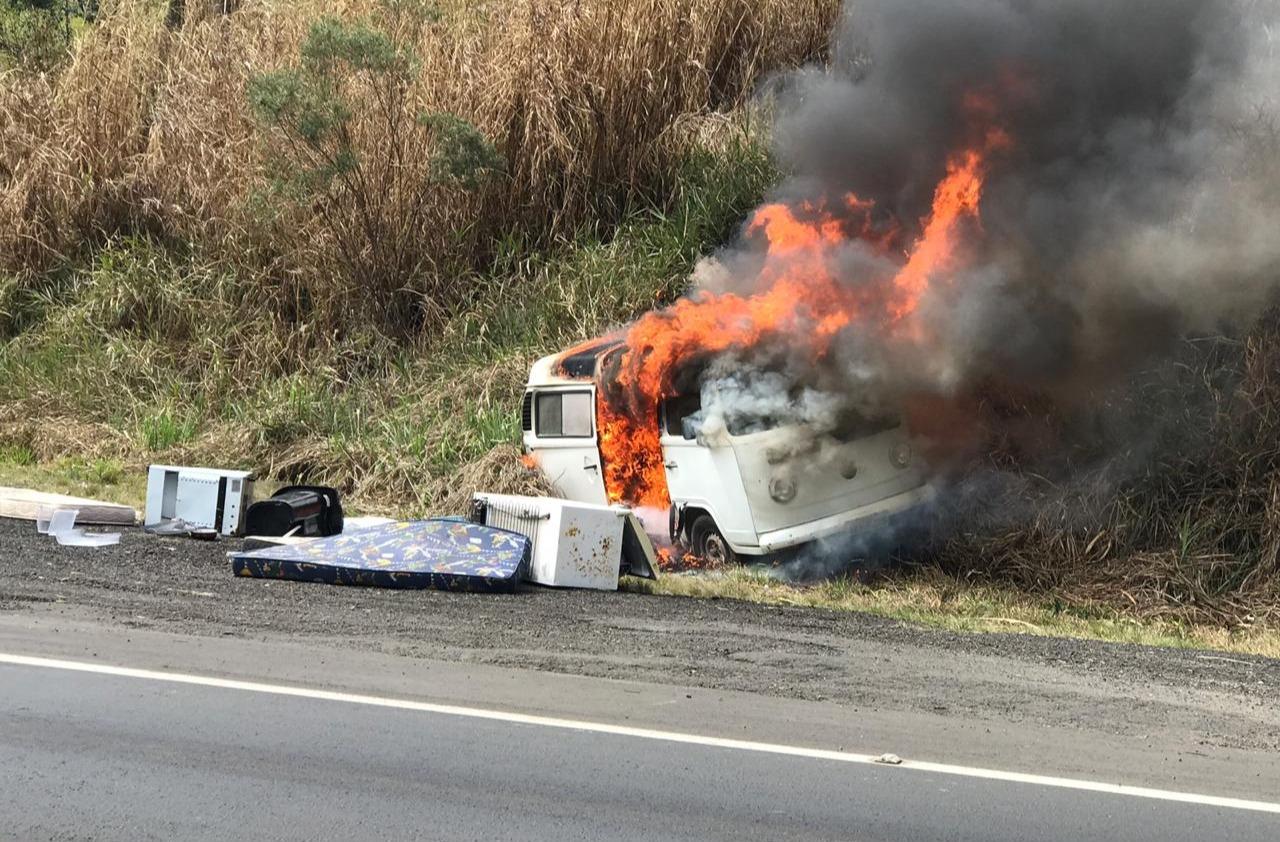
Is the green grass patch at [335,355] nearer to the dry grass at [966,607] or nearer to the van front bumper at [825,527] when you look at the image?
the van front bumper at [825,527]

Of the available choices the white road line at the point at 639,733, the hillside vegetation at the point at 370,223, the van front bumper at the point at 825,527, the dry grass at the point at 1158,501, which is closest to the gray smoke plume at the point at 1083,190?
the dry grass at the point at 1158,501

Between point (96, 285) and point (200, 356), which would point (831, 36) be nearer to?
point (200, 356)

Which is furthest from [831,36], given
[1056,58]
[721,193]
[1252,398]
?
[1252,398]

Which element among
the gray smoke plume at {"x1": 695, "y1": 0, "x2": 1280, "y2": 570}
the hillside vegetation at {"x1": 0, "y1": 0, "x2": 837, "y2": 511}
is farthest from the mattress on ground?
the hillside vegetation at {"x1": 0, "y1": 0, "x2": 837, "y2": 511}

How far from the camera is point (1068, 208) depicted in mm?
9773

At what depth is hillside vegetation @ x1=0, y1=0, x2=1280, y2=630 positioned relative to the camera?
1408cm

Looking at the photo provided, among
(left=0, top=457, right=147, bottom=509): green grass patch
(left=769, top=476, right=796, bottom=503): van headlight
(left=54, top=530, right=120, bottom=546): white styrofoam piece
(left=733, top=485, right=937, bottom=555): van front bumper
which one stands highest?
(left=769, top=476, right=796, bottom=503): van headlight

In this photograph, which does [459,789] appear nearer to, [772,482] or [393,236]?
[772,482]

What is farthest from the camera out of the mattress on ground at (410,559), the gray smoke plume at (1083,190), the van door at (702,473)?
the van door at (702,473)

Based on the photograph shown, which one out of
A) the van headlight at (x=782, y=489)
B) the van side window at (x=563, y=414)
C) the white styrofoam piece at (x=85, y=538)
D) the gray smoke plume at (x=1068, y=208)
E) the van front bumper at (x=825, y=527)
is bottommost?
the white styrofoam piece at (x=85, y=538)

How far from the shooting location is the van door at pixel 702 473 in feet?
32.8

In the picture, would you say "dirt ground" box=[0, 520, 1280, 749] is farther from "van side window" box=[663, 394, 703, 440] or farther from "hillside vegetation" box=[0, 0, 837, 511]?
"hillside vegetation" box=[0, 0, 837, 511]

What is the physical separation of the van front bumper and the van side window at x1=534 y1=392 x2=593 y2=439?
1.81 meters

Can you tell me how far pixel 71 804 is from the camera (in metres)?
4.48
